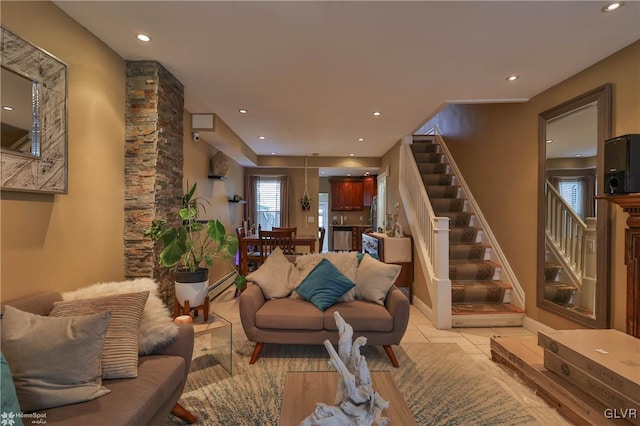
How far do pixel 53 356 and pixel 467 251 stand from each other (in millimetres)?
4362

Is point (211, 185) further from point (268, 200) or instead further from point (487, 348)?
point (487, 348)

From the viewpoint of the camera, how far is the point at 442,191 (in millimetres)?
5211

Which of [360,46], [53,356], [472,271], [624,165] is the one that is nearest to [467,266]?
[472,271]

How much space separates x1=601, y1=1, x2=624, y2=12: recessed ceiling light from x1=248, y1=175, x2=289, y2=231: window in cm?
574

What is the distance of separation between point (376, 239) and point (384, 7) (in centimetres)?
323

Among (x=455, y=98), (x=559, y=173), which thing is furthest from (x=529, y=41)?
(x=559, y=173)

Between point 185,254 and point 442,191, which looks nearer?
point 185,254

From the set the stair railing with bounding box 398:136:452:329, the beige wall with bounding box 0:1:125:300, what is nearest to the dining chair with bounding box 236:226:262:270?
the beige wall with bounding box 0:1:125:300

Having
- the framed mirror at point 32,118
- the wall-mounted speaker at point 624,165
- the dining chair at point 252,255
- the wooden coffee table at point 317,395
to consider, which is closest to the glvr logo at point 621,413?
the wooden coffee table at point 317,395

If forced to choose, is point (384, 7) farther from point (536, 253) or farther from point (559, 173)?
point (536, 253)

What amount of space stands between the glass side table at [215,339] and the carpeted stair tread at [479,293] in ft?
8.81

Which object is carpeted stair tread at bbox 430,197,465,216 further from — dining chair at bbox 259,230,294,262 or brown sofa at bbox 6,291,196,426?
brown sofa at bbox 6,291,196,426

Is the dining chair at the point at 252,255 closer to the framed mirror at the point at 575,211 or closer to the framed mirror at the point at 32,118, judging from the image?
the framed mirror at the point at 32,118

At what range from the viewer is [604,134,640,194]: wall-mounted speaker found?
6.57ft
